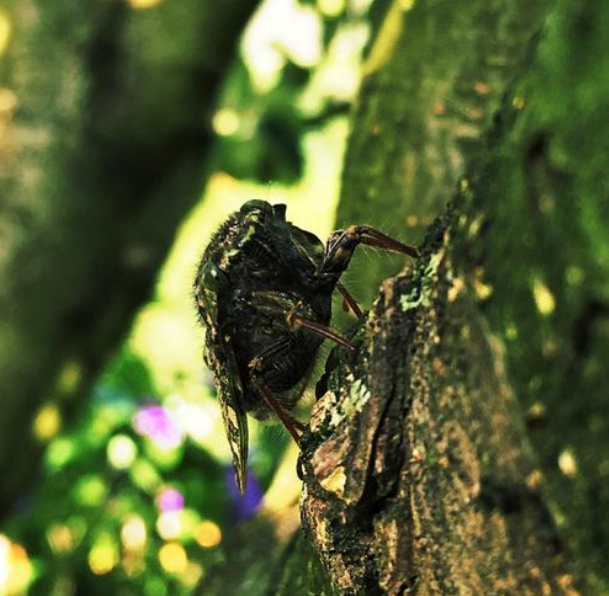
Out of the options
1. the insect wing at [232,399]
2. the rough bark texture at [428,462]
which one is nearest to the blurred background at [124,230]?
the insect wing at [232,399]

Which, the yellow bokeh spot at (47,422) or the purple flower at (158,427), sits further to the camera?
the purple flower at (158,427)

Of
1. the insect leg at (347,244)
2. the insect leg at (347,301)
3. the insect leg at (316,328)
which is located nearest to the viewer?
the insect leg at (316,328)

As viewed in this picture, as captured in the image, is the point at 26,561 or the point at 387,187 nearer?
the point at 387,187

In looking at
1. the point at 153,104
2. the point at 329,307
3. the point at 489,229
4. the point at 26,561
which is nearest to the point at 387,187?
the point at 329,307

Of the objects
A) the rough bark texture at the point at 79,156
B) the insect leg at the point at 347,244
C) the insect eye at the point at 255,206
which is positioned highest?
the rough bark texture at the point at 79,156

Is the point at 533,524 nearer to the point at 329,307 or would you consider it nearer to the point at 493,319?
the point at 493,319

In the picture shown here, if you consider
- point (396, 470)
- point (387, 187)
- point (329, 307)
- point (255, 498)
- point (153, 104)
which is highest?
point (153, 104)

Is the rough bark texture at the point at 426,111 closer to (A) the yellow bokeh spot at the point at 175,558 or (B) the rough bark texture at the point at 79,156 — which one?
(B) the rough bark texture at the point at 79,156
